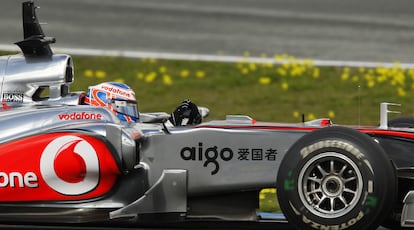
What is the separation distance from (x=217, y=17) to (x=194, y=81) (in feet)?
9.48

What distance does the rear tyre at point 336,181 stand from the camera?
550cm

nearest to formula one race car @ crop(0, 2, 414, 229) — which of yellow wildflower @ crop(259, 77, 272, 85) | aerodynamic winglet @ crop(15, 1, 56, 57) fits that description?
aerodynamic winglet @ crop(15, 1, 56, 57)

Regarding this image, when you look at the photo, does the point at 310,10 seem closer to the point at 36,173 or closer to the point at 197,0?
the point at 197,0

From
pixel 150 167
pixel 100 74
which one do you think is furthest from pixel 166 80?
pixel 150 167

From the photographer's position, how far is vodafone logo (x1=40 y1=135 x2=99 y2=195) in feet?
19.6

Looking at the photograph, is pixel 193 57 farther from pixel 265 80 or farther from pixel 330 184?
pixel 330 184

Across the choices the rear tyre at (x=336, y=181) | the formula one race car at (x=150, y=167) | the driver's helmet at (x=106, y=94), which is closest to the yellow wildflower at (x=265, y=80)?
the driver's helmet at (x=106, y=94)

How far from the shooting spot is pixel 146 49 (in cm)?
1357

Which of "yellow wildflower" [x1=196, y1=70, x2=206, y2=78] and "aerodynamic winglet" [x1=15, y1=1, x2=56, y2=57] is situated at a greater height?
"aerodynamic winglet" [x1=15, y1=1, x2=56, y2=57]

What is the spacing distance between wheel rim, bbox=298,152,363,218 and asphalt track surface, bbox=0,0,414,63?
Result: 25.8 ft

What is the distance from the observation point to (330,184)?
5.60m

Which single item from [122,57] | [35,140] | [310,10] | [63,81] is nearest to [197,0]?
[310,10]

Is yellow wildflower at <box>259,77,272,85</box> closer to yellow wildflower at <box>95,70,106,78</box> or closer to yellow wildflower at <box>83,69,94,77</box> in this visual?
yellow wildflower at <box>95,70,106,78</box>

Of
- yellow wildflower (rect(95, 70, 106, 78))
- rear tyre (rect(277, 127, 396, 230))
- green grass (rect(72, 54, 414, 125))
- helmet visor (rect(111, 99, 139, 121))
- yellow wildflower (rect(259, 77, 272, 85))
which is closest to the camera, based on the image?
rear tyre (rect(277, 127, 396, 230))
